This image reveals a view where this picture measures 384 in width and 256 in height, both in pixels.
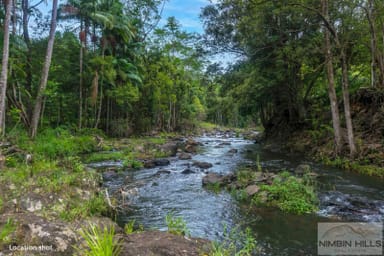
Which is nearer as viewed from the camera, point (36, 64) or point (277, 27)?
point (277, 27)

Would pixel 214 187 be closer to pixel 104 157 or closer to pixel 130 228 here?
pixel 130 228

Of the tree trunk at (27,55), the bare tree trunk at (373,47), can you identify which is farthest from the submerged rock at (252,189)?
the tree trunk at (27,55)

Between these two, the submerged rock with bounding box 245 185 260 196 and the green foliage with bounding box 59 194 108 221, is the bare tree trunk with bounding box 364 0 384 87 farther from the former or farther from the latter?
the green foliage with bounding box 59 194 108 221

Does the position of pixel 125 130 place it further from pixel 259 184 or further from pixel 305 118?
pixel 259 184

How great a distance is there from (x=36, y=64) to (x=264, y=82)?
15329mm

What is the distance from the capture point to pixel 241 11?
13.9 m

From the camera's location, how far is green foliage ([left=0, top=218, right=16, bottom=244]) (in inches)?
125

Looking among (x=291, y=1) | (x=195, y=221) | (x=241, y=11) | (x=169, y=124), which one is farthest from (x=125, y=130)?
(x=195, y=221)

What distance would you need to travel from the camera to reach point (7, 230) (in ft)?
10.7

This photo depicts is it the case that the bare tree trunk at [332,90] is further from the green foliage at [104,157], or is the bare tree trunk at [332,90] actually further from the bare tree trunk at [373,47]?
the green foliage at [104,157]

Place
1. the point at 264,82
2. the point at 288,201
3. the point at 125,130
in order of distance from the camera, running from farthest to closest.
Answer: the point at 125,130 < the point at 264,82 < the point at 288,201

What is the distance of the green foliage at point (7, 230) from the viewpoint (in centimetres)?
316

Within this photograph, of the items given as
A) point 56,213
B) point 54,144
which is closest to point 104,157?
point 54,144

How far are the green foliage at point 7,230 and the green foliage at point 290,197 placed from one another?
553 centimetres
